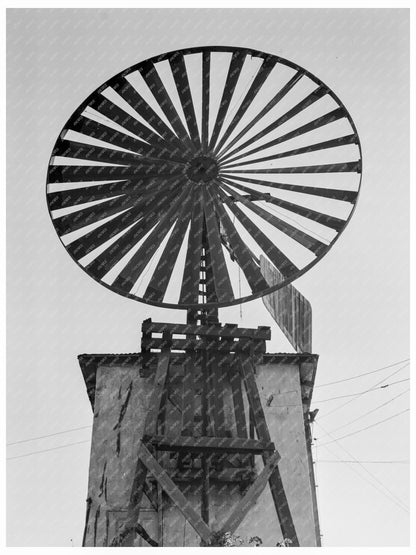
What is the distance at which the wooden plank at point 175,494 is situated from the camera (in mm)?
7304

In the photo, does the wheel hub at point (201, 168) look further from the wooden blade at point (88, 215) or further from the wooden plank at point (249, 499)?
the wooden plank at point (249, 499)

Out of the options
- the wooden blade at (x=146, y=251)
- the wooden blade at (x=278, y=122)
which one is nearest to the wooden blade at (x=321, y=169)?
the wooden blade at (x=278, y=122)

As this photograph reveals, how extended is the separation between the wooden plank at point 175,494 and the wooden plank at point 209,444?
0.22m

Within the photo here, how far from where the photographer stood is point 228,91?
9617mm

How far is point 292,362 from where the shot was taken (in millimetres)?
10914

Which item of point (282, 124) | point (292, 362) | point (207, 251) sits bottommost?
point (292, 362)

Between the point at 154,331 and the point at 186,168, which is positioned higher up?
the point at 186,168

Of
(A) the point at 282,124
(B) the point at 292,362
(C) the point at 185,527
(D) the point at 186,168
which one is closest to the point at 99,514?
(C) the point at 185,527

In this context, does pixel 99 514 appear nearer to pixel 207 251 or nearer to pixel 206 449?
pixel 206 449

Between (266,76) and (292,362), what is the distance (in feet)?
14.4

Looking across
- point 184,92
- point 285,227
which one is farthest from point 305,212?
point 184,92

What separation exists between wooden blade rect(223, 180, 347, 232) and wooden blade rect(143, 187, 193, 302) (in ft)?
2.24

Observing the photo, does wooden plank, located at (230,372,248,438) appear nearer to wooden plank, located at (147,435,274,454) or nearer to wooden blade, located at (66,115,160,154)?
wooden plank, located at (147,435,274,454)
